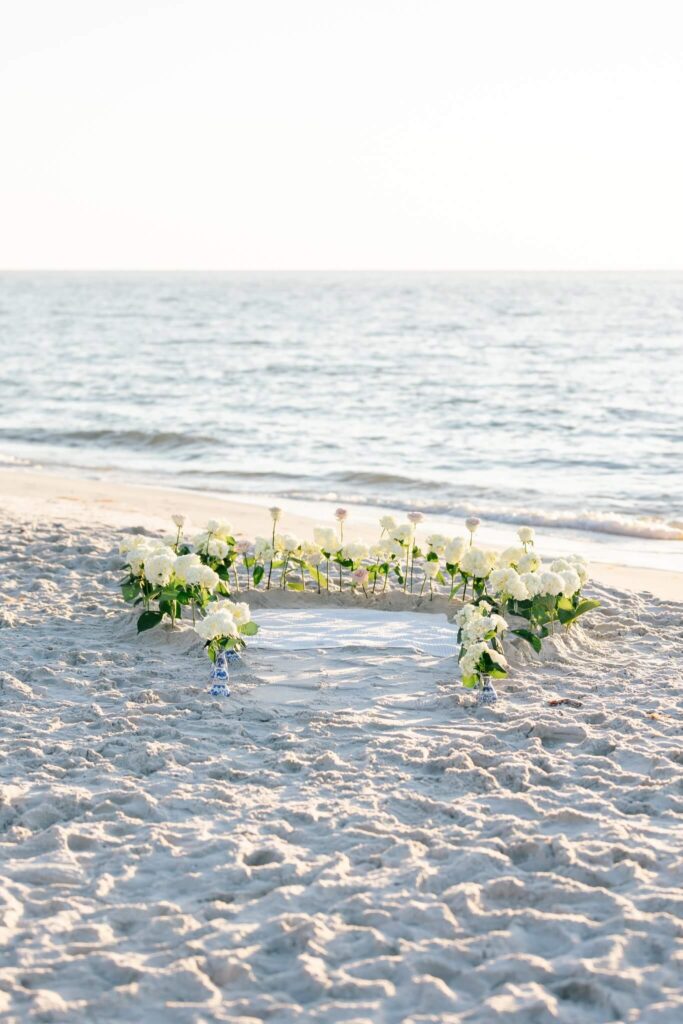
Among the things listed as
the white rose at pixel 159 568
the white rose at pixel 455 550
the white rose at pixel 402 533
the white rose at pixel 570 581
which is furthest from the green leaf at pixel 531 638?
the white rose at pixel 159 568

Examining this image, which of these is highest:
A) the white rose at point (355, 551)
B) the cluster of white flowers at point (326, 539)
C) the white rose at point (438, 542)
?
the white rose at point (438, 542)

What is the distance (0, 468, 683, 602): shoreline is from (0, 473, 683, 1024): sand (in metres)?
2.59

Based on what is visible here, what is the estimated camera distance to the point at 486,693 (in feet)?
18.5

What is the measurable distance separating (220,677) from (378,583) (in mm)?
2343

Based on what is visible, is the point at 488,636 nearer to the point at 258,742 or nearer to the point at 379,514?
the point at 258,742

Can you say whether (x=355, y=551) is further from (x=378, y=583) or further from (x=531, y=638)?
(x=531, y=638)

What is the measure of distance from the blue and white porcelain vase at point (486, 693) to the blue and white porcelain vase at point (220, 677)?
125 cm

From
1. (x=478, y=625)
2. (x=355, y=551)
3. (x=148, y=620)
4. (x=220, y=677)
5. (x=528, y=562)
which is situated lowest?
(x=220, y=677)

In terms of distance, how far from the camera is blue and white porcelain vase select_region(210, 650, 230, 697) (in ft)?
18.8

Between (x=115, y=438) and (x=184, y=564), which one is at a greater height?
(x=184, y=564)

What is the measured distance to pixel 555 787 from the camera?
15.4ft

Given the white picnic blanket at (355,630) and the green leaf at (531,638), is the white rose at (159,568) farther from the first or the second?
the green leaf at (531,638)

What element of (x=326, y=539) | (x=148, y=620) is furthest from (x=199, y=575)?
(x=326, y=539)

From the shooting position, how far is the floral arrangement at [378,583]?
5.77 m
